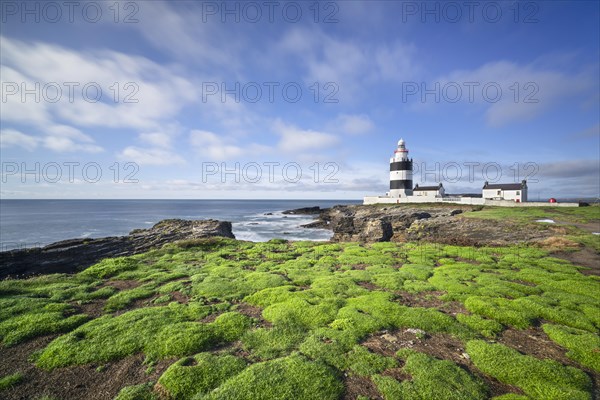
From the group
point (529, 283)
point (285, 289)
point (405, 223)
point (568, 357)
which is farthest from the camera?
point (405, 223)

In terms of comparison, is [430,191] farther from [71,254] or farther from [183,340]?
[183,340]

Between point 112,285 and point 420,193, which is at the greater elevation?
point 420,193

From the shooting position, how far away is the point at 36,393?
22.4ft

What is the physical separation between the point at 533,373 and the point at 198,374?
9356 mm

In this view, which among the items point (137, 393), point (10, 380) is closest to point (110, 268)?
point (10, 380)

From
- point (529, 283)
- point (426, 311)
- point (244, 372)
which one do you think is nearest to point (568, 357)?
point (426, 311)

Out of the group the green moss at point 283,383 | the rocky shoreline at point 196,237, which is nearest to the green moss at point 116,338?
the green moss at point 283,383

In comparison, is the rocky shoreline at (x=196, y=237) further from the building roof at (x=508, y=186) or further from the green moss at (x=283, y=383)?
the building roof at (x=508, y=186)

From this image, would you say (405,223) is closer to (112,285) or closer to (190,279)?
(190,279)

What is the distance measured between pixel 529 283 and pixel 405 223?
28.1 meters

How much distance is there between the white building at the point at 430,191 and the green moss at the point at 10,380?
95.9 m

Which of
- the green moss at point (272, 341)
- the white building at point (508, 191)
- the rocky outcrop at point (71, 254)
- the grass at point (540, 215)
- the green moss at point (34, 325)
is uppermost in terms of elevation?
the white building at point (508, 191)

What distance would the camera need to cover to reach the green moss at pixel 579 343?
7793mm

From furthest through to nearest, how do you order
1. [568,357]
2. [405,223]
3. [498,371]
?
[405,223], [568,357], [498,371]
